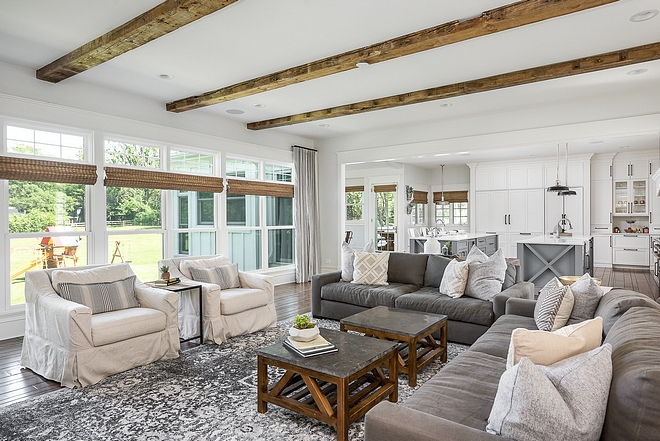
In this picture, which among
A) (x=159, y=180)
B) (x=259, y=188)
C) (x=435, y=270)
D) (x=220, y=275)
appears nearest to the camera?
(x=220, y=275)

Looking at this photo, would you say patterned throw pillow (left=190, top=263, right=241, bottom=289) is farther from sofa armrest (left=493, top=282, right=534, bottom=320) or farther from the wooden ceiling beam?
sofa armrest (left=493, top=282, right=534, bottom=320)

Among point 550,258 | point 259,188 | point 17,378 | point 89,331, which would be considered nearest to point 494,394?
point 89,331

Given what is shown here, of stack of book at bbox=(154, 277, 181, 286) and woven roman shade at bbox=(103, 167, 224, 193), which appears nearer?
stack of book at bbox=(154, 277, 181, 286)

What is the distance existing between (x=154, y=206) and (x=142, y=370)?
2743 millimetres

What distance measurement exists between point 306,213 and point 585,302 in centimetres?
546

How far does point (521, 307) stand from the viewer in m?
3.31

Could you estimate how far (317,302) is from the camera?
16.1 ft

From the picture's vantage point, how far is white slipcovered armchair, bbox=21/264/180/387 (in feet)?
9.71

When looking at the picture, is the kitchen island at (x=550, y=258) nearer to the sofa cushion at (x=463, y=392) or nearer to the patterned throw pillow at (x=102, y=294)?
the sofa cushion at (x=463, y=392)

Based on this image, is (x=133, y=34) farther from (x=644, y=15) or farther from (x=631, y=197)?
(x=631, y=197)

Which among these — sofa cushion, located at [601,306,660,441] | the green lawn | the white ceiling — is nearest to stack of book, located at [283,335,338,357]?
sofa cushion, located at [601,306,660,441]

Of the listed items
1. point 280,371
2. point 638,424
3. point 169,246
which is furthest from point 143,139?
point 638,424

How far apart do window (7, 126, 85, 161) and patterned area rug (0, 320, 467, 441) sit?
2721mm

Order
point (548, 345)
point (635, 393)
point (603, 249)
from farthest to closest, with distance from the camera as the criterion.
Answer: point (603, 249)
point (548, 345)
point (635, 393)
